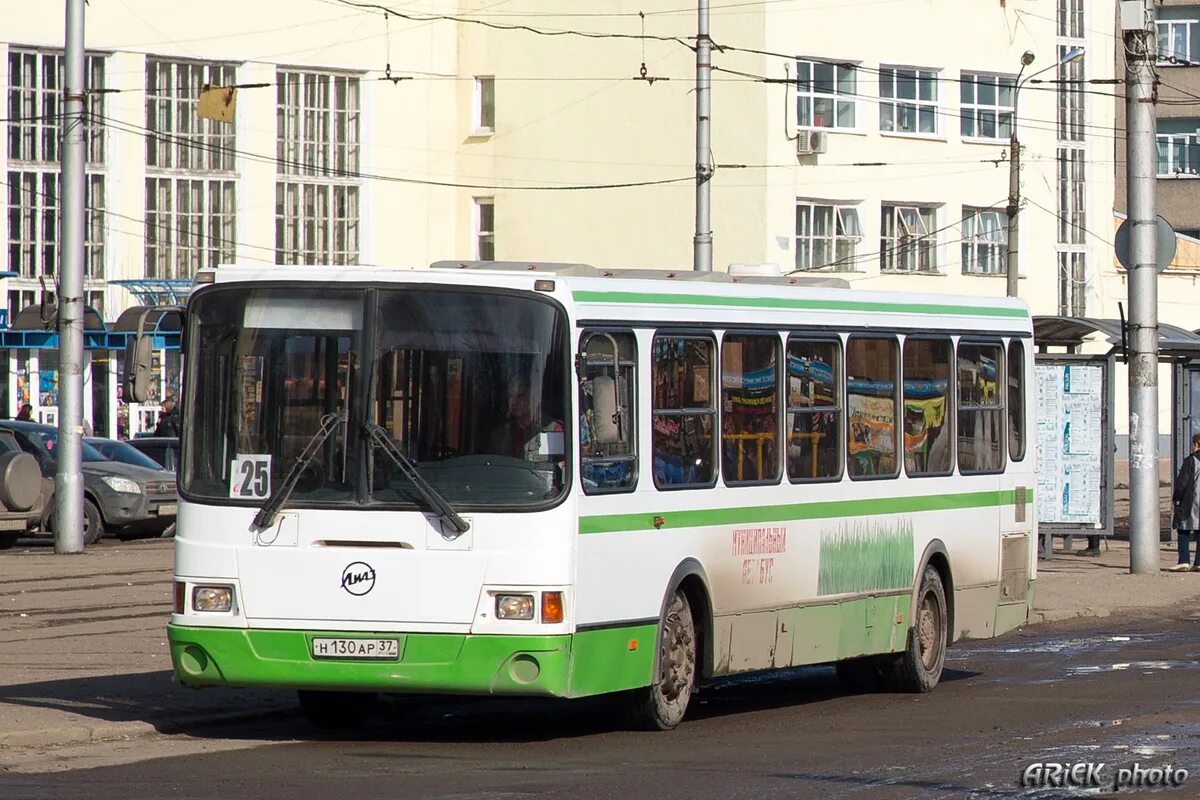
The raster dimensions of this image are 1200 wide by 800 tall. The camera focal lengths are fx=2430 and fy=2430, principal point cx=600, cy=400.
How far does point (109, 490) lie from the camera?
3119cm

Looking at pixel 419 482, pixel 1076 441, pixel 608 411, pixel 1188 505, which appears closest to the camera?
pixel 419 482

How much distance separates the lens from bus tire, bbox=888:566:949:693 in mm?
14805

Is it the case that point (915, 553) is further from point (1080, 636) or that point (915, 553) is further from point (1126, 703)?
point (1080, 636)

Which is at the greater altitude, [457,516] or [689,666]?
[457,516]

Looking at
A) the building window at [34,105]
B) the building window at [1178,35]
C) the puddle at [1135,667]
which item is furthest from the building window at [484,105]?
the puddle at [1135,667]

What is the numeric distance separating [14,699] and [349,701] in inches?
77.1

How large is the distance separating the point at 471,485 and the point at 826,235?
163 ft

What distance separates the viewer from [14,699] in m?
13.5

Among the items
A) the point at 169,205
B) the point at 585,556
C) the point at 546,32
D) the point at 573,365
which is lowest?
the point at 585,556

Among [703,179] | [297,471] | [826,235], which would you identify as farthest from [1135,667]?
[826,235]

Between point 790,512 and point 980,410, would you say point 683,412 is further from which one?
point 980,410

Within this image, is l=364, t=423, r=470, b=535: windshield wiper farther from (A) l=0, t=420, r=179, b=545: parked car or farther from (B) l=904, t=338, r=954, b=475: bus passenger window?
(A) l=0, t=420, r=179, b=545: parked car

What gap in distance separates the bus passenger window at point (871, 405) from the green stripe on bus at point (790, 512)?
0.71 feet

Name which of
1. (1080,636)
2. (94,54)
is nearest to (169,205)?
(94,54)
